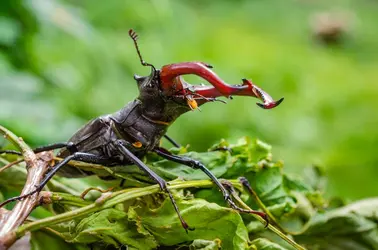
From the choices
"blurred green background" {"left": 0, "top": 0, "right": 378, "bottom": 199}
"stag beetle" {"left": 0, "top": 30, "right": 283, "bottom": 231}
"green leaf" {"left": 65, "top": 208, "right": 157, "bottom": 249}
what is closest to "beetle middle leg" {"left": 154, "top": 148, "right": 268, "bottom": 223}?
"stag beetle" {"left": 0, "top": 30, "right": 283, "bottom": 231}

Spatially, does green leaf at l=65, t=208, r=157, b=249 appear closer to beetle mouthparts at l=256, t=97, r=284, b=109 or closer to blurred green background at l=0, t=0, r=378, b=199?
beetle mouthparts at l=256, t=97, r=284, b=109

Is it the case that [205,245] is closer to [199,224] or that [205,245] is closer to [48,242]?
[199,224]

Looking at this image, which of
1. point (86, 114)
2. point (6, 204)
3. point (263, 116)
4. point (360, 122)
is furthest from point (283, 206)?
point (360, 122)

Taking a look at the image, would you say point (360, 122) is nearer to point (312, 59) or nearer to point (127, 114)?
point (312, 59)

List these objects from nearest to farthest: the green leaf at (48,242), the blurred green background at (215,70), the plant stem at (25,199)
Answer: the plant stem at (25,199) < the green leaf at (48,242) < the blurred green background at (215,70)

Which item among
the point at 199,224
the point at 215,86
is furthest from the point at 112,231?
the point at 215,86

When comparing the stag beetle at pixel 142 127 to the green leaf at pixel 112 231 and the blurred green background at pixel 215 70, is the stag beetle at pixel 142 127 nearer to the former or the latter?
the green leaf at pixel 112 231

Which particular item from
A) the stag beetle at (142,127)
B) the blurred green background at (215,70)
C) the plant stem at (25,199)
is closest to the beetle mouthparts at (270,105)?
the stag beetle at (142,127)
